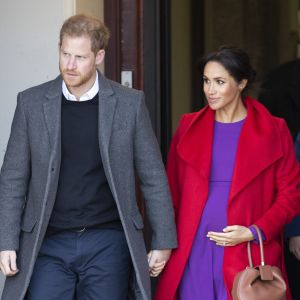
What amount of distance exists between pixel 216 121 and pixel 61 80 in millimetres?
787

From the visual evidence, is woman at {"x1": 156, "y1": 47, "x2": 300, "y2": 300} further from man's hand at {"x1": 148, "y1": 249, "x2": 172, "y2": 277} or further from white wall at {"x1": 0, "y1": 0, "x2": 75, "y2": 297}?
white wall at {"x1": 0, "y1": 0, "x2": 75, "y2": 297}

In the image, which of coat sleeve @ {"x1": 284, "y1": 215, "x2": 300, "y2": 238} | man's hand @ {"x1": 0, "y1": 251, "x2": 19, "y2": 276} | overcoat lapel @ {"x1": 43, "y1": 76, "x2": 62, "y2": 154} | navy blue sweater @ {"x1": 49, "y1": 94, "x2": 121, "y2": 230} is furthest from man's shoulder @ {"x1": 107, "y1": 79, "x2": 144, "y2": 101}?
coat sleeve @ {"x1": 284, "y1": 215, "x2": 300, "y2": 238}

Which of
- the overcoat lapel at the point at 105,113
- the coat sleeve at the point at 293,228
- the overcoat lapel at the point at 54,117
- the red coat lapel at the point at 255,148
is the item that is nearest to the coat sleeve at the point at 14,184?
the overcoat lapel at the point at 54,117

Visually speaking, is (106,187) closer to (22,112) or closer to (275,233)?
(22,112)

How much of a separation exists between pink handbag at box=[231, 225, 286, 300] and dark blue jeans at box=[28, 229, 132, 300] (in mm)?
507

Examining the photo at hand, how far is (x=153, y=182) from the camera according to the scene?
4148 millimetres

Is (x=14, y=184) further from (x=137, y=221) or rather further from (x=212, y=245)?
(x=212, y=245)

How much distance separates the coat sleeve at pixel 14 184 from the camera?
13.0 feet

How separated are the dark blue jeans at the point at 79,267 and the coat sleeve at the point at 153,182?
8.4 inches

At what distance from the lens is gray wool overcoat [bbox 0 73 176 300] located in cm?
396

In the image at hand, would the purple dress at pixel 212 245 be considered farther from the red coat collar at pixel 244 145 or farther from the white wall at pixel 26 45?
the white wall at pixel 26 45

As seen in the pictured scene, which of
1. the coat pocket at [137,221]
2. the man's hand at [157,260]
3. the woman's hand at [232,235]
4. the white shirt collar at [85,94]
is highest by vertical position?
the white shirt collar at [85,94]

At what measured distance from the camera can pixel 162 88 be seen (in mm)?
5492

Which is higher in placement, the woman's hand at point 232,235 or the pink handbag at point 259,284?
the woman's hand at point 232,235
